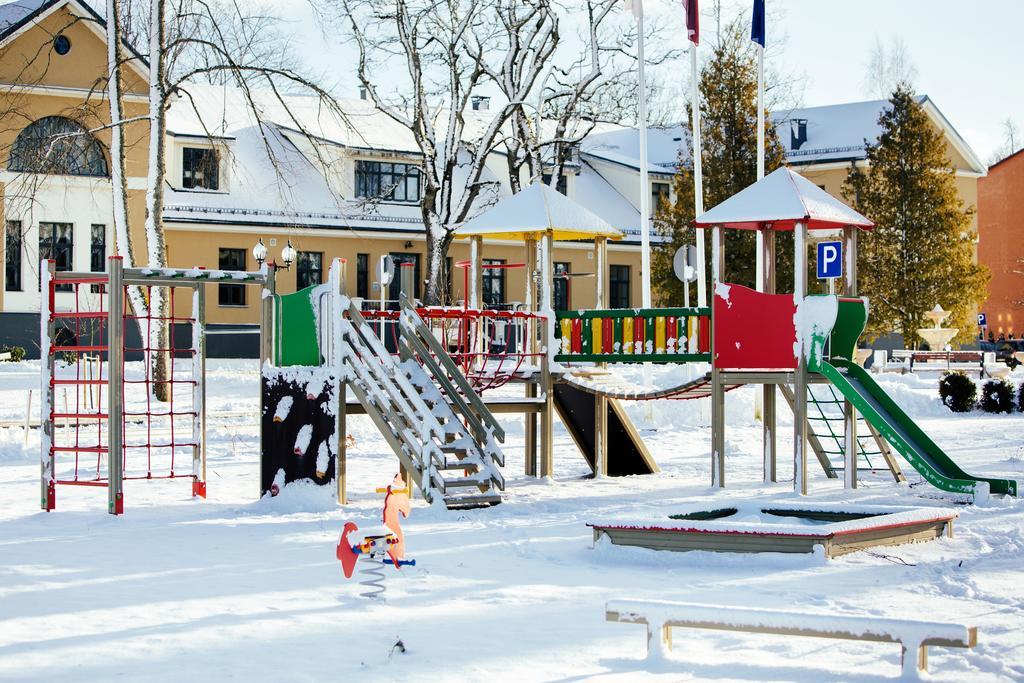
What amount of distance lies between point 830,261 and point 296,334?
23.1ft

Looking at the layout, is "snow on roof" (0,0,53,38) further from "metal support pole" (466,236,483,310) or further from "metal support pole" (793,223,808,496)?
"metal support pole" (793,223,808,496)

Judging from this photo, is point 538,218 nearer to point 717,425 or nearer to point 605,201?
point 717,425

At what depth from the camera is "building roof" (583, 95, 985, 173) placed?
46750 millimetres

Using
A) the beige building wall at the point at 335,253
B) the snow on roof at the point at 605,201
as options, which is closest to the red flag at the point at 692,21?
the beige building wall at the point at 335,253

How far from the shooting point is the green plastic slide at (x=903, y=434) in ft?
43.8

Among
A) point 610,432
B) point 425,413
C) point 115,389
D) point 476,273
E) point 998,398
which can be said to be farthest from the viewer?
point 998,398

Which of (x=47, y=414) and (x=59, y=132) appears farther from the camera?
(x=59, y=132)

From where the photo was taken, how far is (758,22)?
2392cm

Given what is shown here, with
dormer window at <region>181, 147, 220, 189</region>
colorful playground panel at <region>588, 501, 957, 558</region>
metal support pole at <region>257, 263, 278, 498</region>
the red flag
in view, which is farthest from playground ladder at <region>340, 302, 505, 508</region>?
dormer window at <region>181, 147, 220, 189</region>

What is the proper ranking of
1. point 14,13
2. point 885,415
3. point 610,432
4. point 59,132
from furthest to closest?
point 14,13
point 59,132
point 610,432
point 885,415

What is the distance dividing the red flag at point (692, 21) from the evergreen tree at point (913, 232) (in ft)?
70.7

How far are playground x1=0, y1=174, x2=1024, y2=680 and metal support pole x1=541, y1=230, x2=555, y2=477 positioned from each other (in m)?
0.03

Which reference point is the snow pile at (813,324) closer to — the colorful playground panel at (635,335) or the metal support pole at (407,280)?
the colorful playground panel at (635,335)

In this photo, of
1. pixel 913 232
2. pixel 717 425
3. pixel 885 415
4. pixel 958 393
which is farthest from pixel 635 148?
pixel 885 415
